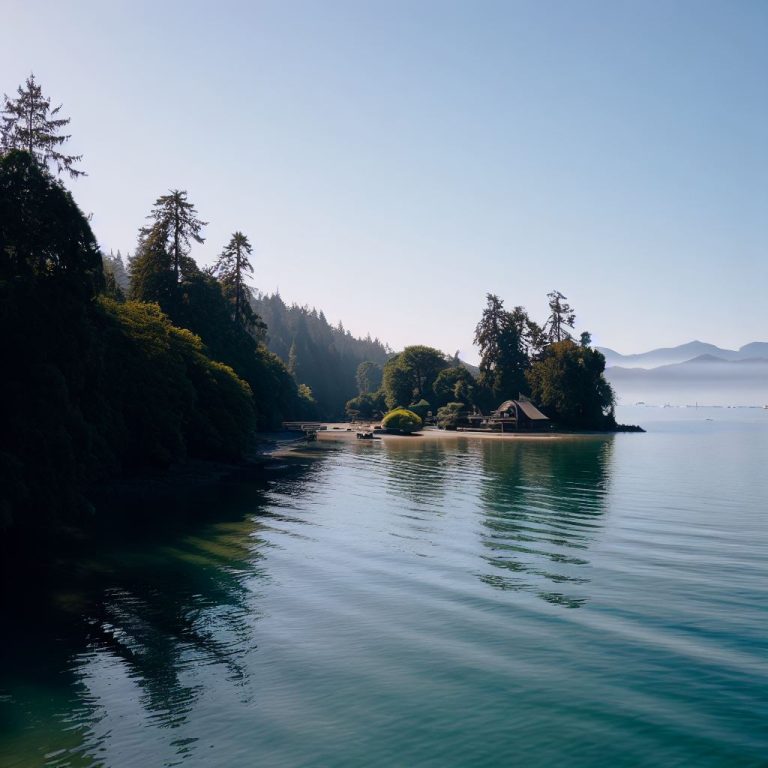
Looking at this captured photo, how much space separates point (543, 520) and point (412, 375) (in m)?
108

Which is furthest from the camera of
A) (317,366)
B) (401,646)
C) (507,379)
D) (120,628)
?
(317,366)

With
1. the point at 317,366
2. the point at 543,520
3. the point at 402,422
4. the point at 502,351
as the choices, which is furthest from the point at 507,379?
the point at 543,520

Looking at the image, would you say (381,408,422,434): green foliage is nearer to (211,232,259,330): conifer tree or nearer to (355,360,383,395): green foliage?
(211,232,259,330): conifer tree

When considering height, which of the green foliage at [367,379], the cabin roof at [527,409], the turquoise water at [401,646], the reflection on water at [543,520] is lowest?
the turquoise water at [401,646]

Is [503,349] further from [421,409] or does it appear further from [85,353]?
[85,353]

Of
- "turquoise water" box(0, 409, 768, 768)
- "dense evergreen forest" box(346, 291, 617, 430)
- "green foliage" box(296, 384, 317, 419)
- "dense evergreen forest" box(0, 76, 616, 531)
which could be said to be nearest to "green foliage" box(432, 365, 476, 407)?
"dense evergreen forest" box(346, 291, 617, 430)

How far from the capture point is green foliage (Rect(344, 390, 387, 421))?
144m

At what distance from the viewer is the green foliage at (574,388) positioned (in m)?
109

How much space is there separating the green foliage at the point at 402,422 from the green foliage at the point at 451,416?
926 cm

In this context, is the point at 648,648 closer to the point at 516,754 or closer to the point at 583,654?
the point at 583,654

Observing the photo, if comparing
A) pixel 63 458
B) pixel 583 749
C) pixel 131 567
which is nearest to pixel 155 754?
pixel 583 749

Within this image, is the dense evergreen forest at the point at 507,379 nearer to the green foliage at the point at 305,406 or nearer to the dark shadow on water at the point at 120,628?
the green foliage at the point at 305,406

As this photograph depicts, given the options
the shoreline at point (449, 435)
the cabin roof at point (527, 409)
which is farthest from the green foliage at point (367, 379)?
the cabin roof at point (527, 409)

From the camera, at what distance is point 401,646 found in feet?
46.7
